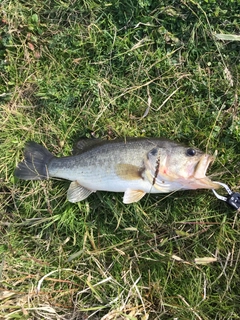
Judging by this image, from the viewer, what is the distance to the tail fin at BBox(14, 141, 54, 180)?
3.75 meters

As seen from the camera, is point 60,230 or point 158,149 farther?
point 60,230

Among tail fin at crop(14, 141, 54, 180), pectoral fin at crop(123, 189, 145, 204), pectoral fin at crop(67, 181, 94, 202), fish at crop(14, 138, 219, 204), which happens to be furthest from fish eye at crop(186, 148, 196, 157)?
tail fin at crop(14, 141, 54, 180)

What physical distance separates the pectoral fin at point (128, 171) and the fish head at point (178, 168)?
8 cm

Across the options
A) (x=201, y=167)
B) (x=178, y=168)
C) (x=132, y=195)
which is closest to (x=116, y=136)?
(x=132, y=195)

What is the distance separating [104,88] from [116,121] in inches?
14.6

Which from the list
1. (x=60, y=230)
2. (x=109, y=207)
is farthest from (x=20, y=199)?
(x=109, y=207)

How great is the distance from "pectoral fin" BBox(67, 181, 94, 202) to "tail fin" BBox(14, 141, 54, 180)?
0.30m

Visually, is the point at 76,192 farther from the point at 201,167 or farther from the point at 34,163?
the point at 201,167

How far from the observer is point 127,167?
3.34 metres

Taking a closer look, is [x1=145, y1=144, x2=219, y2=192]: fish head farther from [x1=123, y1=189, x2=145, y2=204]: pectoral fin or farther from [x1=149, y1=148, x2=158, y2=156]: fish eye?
[x1=123, y1=189, x2=145, y2=204]: pectoral fin

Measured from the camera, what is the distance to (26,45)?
402 cm

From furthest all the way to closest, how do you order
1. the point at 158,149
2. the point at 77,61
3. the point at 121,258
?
1. the point at 77,61
2. the point at 121,258
3. the point at 158,149

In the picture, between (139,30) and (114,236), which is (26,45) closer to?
(139,30)

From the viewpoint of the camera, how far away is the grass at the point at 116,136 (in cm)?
353
